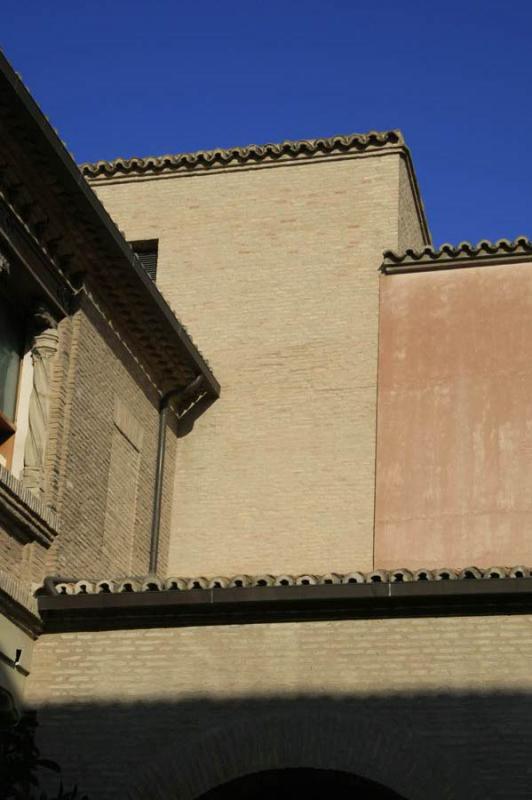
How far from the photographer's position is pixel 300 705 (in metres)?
11.5

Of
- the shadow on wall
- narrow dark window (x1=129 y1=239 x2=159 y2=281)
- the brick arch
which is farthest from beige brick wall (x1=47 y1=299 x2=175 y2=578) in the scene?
narrow dark window (x1=129 y1=239 x2=159 y2=281)

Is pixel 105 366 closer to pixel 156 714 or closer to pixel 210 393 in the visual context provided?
pixel 210 393

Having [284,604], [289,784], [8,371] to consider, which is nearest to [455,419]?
[284,604]

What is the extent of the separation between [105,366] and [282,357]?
122 inches

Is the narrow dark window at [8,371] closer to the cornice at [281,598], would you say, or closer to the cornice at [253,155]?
the cornice at [281,598]

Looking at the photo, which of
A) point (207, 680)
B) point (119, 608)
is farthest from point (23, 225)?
point (207, 680)

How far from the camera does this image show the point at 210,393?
17.0m

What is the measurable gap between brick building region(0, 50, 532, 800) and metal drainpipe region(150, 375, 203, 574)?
0.03 meters

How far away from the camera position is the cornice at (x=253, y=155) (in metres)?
18.2

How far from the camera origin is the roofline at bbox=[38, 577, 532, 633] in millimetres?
11398

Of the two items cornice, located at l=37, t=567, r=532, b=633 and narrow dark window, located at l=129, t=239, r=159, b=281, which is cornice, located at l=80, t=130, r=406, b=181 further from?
cornice, located at l=37, t=567, r=532, b=633

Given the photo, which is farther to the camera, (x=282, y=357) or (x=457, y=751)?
(x=282, y=357)

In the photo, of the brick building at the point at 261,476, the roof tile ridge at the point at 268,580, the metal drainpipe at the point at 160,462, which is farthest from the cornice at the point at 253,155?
the roof tile ridge at the point at 268,580

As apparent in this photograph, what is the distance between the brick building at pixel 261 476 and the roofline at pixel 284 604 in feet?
0.06
